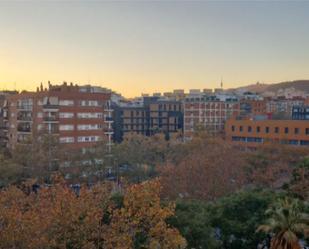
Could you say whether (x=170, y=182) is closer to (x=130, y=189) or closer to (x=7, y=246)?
(x=130, y=189)

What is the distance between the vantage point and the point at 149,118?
9331 cm

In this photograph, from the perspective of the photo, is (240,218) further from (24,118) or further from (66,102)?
(24,118)

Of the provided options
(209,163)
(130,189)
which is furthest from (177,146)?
(130,189)

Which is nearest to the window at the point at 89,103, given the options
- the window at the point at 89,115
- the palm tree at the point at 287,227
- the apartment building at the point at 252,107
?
the window at the point at 89,115

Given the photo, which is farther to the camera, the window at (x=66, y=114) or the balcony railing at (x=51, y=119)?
the window at (x=66, y=114)

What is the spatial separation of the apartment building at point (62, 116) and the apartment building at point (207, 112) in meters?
26.1

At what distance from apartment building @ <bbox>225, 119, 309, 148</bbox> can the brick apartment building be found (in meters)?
24.3

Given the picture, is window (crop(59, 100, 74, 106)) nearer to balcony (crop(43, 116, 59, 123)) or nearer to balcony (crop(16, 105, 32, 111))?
balcony (crop(43, 116, 59, 123))

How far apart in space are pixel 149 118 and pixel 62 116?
3795cm

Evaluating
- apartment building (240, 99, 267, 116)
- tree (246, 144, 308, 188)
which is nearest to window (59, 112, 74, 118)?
tree (246, 144, 308, 188)

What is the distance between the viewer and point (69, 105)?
57.8m

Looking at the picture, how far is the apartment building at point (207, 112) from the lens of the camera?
8494 cm

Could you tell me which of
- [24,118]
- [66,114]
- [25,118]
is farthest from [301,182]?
[24,118]

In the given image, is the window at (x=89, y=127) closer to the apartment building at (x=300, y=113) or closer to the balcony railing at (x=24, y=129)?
the balcony railing at (x=24, y=129)
